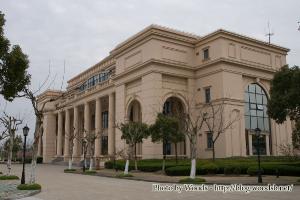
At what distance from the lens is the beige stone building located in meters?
45.9

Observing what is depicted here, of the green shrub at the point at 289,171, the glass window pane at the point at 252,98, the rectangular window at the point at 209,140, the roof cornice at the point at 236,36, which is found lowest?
the green shrub at the point at 289,171

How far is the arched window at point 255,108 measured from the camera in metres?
48.1

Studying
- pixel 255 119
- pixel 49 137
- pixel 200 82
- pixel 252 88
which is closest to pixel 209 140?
pixel 255 119

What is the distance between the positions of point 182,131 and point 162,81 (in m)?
10.6

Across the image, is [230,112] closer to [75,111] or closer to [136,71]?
[136,71]

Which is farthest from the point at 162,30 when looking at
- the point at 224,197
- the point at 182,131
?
the point at 224,197

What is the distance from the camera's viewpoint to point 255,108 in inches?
1938

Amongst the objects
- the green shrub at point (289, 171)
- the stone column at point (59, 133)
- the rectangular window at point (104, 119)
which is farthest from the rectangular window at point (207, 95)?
the stone column at point (59, 133)

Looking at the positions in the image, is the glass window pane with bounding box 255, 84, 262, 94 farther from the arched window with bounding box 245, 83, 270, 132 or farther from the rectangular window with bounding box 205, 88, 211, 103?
the rectangular window with bounding box 205, 88, 211, 103

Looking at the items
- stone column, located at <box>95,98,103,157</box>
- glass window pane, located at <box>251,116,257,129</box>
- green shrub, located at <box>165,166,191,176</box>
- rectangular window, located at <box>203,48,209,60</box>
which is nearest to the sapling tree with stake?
green shrub, located at <box>165,166,191,176</box>

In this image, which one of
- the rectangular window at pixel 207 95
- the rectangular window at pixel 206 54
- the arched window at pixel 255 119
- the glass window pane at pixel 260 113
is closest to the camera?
the arched window at pixel 255 119

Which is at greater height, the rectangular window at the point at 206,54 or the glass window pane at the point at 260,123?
the rectangular window at the point at 206,54

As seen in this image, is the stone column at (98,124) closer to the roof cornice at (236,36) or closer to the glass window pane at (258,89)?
the roof cornice at (236,36)

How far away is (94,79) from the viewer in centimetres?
7019
